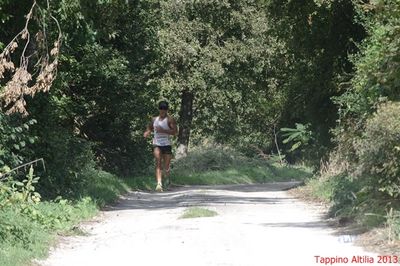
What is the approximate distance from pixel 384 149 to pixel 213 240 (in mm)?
2563

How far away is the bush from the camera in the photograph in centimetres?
925

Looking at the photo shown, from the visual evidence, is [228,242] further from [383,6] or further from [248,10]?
[248,10]

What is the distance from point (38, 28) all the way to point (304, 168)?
2986 centimetres

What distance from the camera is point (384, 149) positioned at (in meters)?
9.46

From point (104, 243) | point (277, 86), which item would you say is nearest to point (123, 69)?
point (104, 243)

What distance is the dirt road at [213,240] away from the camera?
8188 mm

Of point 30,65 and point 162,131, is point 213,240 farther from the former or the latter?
point 162,131

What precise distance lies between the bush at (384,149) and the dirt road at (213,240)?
0.91 meters

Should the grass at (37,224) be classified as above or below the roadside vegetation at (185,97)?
below

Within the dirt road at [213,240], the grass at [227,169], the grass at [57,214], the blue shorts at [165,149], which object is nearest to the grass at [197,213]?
the grass at [57,214]

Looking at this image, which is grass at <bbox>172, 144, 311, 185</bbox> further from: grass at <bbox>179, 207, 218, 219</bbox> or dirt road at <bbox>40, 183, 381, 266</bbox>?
grass at <bbox>179, 207, 218, 219</bbox>

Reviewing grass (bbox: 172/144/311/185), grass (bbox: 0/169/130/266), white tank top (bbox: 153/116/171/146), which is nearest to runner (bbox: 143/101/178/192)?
white tank top (bbox: 153/116/171/146)

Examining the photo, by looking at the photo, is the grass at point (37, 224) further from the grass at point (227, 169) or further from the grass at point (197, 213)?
the grass at point (227, 169)

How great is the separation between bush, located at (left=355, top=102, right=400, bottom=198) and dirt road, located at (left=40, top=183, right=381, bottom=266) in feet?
2.98
